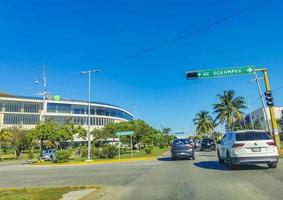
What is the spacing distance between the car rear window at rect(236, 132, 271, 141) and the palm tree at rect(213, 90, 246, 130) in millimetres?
61302

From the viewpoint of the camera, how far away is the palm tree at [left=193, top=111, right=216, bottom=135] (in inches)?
4173

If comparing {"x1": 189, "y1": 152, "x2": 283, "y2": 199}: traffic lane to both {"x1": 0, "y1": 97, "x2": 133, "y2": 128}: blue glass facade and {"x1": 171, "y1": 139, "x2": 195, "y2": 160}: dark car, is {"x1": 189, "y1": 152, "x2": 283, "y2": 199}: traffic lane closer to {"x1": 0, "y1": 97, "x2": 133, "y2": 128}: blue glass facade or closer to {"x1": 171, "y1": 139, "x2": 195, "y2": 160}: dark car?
{"x1": 171, "y1": 139, "x2": 195, "y2": 160}: dark car

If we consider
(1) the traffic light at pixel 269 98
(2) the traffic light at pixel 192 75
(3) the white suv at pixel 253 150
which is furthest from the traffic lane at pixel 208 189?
(2) the traffic light at pixel 192 75

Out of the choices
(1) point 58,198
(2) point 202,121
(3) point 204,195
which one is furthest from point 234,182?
(2) point 202,121

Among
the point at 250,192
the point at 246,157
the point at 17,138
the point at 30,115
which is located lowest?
the point at 250,192

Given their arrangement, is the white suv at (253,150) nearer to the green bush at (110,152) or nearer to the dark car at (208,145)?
the green bush at (110,152)

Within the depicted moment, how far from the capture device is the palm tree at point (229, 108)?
7688cm

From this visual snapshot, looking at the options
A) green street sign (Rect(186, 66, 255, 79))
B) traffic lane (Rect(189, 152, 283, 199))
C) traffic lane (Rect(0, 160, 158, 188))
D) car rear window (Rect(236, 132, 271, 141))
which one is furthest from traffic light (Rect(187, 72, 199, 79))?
traffic lane (Rect(189, 152, 283, 199))

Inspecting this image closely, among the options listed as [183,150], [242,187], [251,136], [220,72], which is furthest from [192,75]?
[242,187]

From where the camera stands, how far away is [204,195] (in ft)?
31.0

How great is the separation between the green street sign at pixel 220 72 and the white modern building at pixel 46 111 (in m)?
68.4

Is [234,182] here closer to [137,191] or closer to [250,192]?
[250,192]

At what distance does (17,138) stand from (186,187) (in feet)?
189

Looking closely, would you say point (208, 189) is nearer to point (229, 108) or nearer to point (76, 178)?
point (76, 178)
